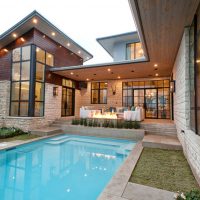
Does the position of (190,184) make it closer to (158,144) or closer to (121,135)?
(158,144)

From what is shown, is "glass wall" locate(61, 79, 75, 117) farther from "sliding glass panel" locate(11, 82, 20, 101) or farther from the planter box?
"sliding glass panel" locate(11, 82, 20, 101)

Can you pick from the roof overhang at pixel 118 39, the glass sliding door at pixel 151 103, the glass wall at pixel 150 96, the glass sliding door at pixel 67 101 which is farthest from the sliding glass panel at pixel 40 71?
the glass sliding door at pixel 151 103

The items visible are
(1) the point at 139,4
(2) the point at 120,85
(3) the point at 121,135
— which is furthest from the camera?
(2) the point at 120,85

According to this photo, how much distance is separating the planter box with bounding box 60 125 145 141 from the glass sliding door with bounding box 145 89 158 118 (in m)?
3.85

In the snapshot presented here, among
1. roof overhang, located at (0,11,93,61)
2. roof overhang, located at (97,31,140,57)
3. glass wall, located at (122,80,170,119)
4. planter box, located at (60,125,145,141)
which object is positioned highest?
roof overhang, located at (97,31,140,57)

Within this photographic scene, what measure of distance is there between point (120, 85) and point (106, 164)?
813 cm

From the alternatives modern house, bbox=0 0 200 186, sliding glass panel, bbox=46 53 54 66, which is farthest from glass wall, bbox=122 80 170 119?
sliding glass panel, bbox=46 53 54 66

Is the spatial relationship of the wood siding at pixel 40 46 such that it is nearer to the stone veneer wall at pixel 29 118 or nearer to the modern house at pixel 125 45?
the stone veneer wall at pixel 29 118

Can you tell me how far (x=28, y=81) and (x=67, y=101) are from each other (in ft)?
12.1

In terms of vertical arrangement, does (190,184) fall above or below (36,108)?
below

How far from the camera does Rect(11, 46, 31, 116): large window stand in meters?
8.88

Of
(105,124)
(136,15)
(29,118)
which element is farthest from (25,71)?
(136,15)

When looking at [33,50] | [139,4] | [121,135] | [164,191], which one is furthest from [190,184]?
[33,50]

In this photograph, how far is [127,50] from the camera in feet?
40.3
